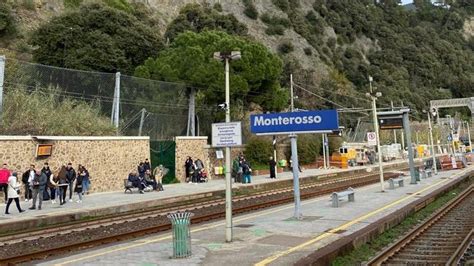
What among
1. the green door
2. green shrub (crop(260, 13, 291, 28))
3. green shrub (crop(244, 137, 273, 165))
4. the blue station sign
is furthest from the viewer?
green shrub (crop(260, 13, 291, 28))

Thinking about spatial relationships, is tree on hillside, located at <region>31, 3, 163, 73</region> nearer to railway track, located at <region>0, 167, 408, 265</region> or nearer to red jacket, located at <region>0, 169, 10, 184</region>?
red jacket, located at <region>0, 169, 10, 184</region>

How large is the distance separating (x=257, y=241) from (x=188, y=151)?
2067 centimetres

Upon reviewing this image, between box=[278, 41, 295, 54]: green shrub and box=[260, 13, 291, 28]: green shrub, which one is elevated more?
box=[260, 13, 291, 28]: green shrub

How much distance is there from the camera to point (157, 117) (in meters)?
29.1

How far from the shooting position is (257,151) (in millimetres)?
37094

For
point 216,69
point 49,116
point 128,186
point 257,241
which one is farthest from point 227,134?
point 216,69

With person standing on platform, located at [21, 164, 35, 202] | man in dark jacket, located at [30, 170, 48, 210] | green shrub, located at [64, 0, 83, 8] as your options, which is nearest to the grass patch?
man in dark jacket, located at [30, 170, 48, 210]

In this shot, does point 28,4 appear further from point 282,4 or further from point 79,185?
point 282,4

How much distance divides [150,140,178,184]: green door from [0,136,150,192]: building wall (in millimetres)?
933

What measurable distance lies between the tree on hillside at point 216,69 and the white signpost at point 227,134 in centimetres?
2326

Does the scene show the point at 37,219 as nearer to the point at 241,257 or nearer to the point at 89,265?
Result: the point at 89,265

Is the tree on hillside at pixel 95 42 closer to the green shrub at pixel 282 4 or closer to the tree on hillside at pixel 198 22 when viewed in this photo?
the tree on hillside at pixel 198 22

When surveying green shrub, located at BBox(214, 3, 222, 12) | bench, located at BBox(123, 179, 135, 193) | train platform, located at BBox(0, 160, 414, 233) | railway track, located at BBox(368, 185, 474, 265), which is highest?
green shrub, located at BBox(214, 3, 222, 12)

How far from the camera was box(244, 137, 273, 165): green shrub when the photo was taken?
3703 centimetres
